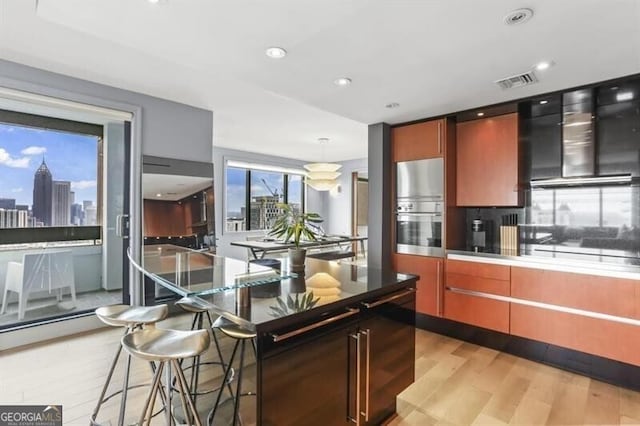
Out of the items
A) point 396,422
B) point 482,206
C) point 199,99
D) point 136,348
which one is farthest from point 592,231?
point 199,99

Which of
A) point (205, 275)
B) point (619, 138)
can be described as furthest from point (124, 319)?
point (619, 138)

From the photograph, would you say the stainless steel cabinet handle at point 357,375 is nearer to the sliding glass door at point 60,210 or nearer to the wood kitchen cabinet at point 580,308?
the wood kitchen cabinet at point 580,308

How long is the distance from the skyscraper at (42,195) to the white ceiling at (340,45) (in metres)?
1.21

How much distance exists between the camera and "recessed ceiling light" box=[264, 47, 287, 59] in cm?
206

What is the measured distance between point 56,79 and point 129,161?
0.98m

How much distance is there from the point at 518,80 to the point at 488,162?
3.08 ft

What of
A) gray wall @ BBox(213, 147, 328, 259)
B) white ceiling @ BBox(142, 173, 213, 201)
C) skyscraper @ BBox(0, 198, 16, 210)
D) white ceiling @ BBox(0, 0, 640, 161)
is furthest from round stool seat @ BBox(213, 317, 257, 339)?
gray wall @ BBox(213, 147, 328, 259)

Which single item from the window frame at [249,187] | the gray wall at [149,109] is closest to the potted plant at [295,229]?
the gray wall at [149,109]

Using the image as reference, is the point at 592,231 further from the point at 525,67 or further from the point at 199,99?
the point at 199,99

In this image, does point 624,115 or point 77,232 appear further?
point 77,232

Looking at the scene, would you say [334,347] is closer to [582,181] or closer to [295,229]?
[295,229]

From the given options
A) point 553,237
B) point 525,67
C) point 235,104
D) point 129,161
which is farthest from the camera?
point 235,104

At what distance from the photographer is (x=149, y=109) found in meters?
3.67

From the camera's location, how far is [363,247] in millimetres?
8133
